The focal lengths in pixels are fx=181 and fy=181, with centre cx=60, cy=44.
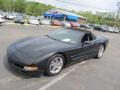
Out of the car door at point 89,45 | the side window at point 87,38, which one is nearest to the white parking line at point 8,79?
the car door at point 89,45

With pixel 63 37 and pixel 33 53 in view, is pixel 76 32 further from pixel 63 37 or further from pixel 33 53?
pixel 33 53

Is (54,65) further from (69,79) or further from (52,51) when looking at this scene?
(69,79)

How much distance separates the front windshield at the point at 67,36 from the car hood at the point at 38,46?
0.34 m

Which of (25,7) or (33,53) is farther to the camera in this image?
(25,7)

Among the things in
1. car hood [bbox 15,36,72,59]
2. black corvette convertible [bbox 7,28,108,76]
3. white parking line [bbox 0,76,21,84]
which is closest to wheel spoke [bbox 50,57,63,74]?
black corvette convertible [bbox 7,28,108,76]

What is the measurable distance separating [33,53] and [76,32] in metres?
2.20

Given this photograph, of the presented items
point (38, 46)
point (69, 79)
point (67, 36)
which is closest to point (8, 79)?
point (38, 46)

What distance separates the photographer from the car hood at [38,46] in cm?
470

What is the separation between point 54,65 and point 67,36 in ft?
4.90

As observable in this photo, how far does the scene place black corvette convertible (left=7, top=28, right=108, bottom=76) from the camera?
447cm

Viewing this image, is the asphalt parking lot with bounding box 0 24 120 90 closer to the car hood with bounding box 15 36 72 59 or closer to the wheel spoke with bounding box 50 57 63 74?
the wheel spoke with bounding box 50 57 63 74

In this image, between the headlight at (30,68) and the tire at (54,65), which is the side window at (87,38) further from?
the headlight at (30,68)

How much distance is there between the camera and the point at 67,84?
4.54 m

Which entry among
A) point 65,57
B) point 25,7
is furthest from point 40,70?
point 25,7
